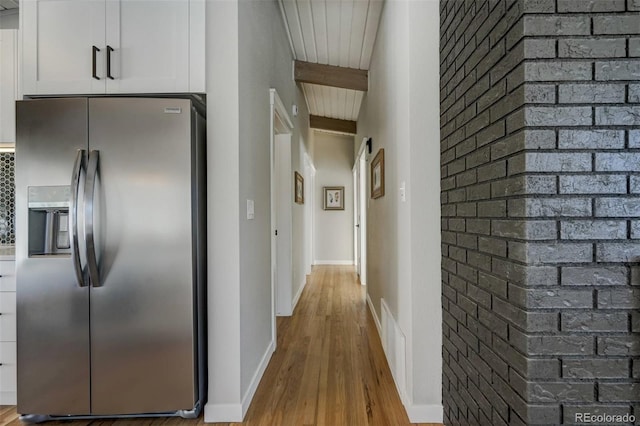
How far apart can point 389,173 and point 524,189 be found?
1442 millimetres

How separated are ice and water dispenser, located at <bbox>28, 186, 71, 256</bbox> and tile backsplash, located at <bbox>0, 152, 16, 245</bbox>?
1.07 metres

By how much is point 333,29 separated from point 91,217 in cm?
262

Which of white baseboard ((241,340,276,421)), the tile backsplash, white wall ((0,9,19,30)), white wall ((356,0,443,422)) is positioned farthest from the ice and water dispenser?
white wall ((0,9,19,30))

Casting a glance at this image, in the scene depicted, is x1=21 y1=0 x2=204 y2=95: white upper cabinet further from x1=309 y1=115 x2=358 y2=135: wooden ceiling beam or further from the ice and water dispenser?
x1=309 y1=115 x2=358 y2=135: wooden ceiling beam

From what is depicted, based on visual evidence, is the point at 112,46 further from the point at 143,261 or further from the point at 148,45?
the point at 143,261

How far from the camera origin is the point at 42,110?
1.64 m

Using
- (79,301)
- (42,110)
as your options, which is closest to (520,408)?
(79,301)

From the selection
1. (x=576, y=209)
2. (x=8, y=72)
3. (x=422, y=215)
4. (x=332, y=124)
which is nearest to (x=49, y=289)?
(x=8, y=72)

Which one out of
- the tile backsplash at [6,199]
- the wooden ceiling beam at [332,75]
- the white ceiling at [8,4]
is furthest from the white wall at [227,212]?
the white ceiling at [8,4]

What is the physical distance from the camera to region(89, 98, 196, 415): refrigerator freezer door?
1.62 metres

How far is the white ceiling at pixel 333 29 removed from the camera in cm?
272

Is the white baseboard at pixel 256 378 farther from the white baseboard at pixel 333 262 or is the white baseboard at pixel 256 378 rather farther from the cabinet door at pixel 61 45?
the white baseboard at pixel 333 262

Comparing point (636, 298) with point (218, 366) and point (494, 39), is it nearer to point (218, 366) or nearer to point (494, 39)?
point (494, 39)

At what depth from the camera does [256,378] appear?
2029mm
